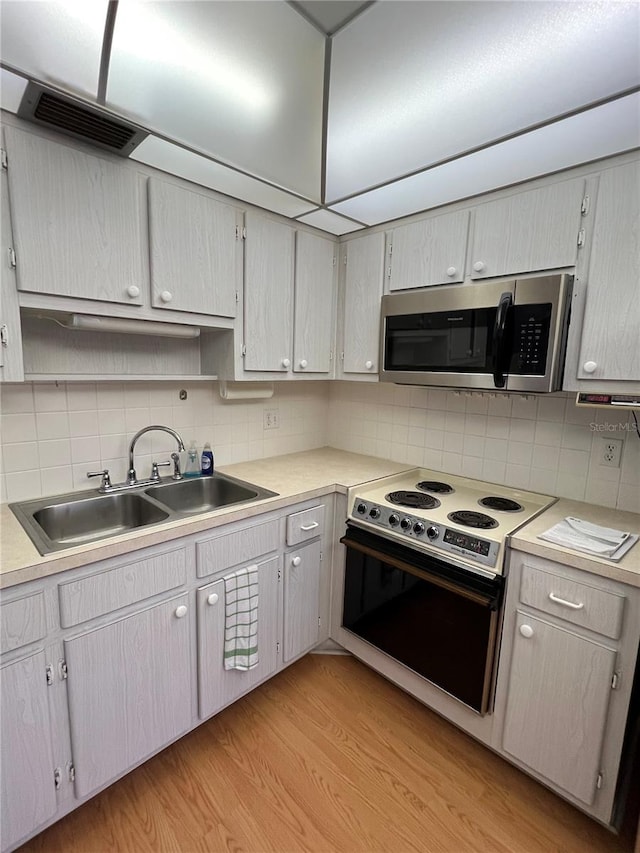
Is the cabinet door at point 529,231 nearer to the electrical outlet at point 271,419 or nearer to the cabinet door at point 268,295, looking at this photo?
the cabinet door at point 268,295

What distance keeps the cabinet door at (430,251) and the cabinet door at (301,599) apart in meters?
1.37

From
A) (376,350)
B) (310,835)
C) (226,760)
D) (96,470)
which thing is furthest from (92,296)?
(310,835)

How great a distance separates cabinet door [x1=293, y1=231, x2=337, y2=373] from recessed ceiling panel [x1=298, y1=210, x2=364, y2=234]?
0.07m

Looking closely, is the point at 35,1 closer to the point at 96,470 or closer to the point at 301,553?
the point at 96,470

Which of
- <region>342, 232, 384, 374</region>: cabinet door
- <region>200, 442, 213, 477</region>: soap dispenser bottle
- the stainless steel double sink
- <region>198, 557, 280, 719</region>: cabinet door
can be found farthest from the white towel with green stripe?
<region>342, 232, 384, 374</region>: cabinet door

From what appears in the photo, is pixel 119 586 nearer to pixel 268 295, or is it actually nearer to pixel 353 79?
pixel 268 295

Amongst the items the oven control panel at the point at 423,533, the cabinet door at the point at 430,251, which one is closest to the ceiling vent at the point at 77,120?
the cabinet door at the point at 430,251

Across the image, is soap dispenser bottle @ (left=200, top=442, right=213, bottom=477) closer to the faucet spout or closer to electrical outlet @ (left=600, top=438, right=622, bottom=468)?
the faucet spout

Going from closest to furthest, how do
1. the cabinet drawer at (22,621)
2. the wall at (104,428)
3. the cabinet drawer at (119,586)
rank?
the cabinet drawer at (22,621) < the cabinet drawer at (119,586) < the wall at (104,428)

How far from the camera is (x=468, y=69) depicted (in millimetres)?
1113

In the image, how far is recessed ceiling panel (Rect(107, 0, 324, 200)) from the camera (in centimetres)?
100

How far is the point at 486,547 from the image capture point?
5.02 feet

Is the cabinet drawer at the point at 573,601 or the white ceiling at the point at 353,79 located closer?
the white ceiling at the point at 353,79

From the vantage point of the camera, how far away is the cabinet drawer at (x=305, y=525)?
189cm
